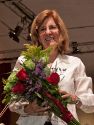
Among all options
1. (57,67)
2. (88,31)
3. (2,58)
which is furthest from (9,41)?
(57,67)

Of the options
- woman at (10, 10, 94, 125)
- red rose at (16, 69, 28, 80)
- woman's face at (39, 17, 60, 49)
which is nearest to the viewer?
red rose at (16, 69, 28, 80)

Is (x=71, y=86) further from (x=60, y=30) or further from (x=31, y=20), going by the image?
(x=31, y=20)

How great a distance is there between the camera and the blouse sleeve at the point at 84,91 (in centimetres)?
197

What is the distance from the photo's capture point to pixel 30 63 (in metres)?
1.83

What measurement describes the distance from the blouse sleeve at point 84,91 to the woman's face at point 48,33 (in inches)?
7.4

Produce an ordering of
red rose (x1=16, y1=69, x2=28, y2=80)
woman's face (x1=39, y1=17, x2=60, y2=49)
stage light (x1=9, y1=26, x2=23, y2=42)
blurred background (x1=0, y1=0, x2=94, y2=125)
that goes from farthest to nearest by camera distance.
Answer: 1. stage light (x1=9, y1=26, x2=23, y2=42)
2. blurred background (x1=0, y1=0, x2=94, y2=125)
3. woman's face (x1=39, y1=17, x2=60, y2=49)
4. red rose (x1=16, y1=69, x2=28, y2=80)

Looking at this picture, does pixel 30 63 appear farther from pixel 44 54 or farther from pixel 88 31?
pixel 88 31

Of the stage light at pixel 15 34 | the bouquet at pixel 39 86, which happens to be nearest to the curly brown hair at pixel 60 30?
the bouquet at pixel 39 86

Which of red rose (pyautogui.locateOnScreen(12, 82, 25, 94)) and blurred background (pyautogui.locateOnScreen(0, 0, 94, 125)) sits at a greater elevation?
blurred background (pyautogui.locateOnScreen(0, 0, 94, 125))

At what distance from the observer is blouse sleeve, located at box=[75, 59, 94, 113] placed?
1.97 meters

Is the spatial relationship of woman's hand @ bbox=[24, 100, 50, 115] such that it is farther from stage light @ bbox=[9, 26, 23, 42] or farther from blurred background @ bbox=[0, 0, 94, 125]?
stage light @ bbox=[9, 26, 23, 42]

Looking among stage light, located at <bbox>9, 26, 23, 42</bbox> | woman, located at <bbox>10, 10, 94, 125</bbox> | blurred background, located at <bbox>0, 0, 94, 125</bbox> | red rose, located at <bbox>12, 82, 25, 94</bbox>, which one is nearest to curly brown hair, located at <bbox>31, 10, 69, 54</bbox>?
woman, located at <bbox>10, 10, 94, 125</bbox>

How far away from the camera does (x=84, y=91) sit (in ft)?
6.54

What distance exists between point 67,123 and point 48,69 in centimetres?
25
